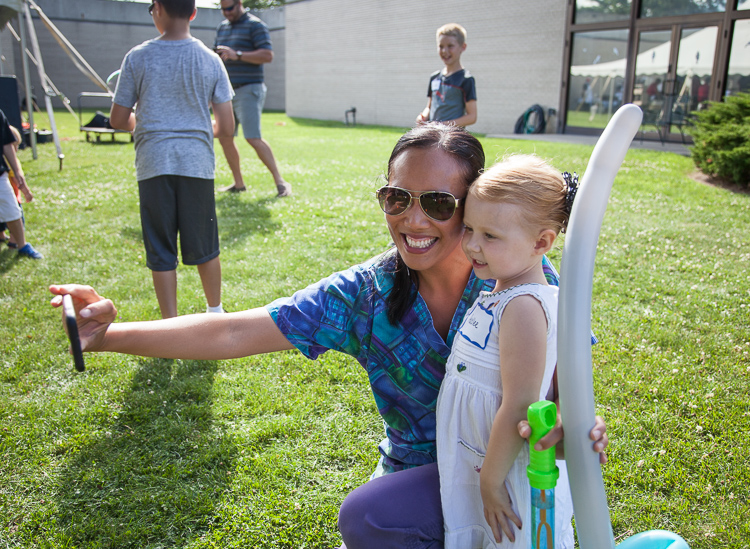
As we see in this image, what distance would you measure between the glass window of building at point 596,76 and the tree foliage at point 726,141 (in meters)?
7.49

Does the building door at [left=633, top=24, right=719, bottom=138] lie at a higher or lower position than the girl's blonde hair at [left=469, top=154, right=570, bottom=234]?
higher

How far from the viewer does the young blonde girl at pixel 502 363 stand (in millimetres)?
1473

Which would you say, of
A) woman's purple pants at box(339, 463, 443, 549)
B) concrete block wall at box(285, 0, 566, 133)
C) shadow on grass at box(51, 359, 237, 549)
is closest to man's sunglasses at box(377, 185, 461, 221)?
woman's purple pants at box(339, 463, 443, 549)

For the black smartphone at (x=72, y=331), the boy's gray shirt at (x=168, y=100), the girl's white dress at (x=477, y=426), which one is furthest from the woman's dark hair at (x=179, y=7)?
the girl's white dress at (x=477, y=426)

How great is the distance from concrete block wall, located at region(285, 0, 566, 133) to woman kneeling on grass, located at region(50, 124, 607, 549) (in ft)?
62.9

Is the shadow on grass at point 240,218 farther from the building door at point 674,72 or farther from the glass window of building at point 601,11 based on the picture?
the glass window of building at point 601,11

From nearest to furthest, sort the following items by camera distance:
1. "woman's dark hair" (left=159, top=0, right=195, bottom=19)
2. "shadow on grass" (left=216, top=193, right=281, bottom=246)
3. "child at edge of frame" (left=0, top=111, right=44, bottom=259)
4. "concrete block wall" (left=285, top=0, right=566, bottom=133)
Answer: "woman's dark hair" (left=159, top=0, right=195, bottom=19) → "child at edge of frame" (left=0, top=111, right=44, bottom=259) → "shadow on grass" (left=216, top=193, right=281, bottom=246) → "concrete block wall" (left=285, top=0, right=566, bottom=133)

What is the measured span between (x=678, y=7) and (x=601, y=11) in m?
2.54

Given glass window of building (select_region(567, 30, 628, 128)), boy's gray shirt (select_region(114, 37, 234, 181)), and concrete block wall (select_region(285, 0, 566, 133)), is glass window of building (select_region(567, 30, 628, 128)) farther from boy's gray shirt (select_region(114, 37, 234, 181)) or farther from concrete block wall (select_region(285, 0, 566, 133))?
boy's gray shirt (select_region(114, 37, 234, 181))

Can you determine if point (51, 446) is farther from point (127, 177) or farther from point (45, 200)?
point (127, 177)

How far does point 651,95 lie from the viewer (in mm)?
16641

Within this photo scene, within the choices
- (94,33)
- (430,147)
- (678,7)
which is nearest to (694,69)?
(678,7)

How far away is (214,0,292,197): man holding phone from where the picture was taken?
289 inches

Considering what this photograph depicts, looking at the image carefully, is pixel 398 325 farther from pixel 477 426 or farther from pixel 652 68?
pixel 652 68
